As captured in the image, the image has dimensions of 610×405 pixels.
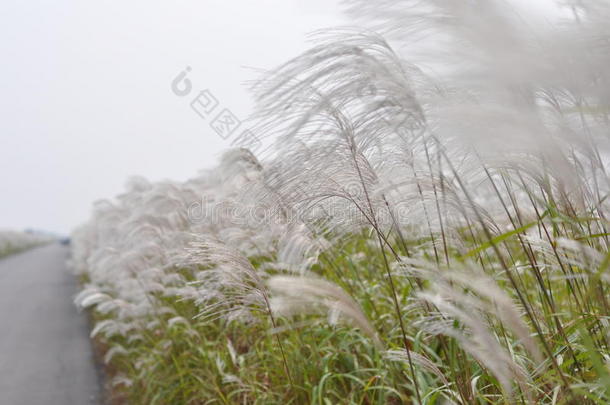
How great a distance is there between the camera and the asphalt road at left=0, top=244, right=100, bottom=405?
4.27 metres

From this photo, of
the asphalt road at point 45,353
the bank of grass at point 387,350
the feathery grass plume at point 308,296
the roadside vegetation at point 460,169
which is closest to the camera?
the roadside vegetation at point 460,169

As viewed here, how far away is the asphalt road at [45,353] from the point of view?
4266 millimetres

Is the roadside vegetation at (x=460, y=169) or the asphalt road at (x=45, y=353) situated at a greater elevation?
the roadside vegetation at (x=460, y=169)

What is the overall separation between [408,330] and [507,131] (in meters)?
1.67

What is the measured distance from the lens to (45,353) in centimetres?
542

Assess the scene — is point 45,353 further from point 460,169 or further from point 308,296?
point 460,169

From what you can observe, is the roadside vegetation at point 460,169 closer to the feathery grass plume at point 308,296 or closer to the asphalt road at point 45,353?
the feathery grass plume at point 308,296

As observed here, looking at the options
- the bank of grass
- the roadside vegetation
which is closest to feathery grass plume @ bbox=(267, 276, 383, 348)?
the roadside vegetation

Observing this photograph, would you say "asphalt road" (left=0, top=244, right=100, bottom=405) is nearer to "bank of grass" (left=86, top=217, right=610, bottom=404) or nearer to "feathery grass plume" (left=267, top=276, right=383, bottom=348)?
"bank of grass" (left=86, top=217, right=610, bottom=404)

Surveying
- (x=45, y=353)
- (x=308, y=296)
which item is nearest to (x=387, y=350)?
(x=308, y=296)

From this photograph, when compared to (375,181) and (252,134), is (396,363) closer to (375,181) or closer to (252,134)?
(375,181)

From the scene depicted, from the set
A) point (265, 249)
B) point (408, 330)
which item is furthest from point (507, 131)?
point (265, 249)

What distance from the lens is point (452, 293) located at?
97 centimetres

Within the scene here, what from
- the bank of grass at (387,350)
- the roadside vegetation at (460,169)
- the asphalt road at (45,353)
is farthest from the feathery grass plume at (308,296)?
the asphalt road at (45,353)
